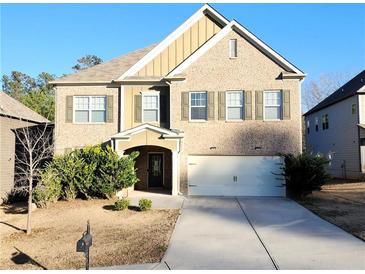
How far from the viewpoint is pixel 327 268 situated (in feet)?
Result: 21.5

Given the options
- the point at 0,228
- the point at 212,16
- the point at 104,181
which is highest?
the point at 212,16

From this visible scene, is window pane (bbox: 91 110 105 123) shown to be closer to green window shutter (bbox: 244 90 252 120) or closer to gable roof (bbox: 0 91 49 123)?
gable roof (bbox: 0 91 49 123)

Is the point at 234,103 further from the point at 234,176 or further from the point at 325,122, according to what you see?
the point at 325,122

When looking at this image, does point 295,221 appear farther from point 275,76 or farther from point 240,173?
point 275,76

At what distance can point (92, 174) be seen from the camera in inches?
584

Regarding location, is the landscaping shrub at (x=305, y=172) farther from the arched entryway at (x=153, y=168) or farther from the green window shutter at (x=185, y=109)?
the arched entryway at (x=153, y=168)

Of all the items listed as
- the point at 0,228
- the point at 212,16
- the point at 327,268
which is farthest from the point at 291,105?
the point at 0,228

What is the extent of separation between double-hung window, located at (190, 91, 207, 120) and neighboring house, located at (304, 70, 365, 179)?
28.2 feet

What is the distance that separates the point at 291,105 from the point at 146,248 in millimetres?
11116

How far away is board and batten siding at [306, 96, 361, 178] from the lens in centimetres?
2352

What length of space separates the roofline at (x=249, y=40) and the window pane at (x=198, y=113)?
6.74 feet

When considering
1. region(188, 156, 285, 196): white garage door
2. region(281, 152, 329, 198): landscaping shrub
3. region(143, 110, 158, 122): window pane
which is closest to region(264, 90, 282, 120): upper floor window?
region(188, 156, 285, 196): white garage door

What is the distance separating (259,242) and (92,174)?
343 inches
